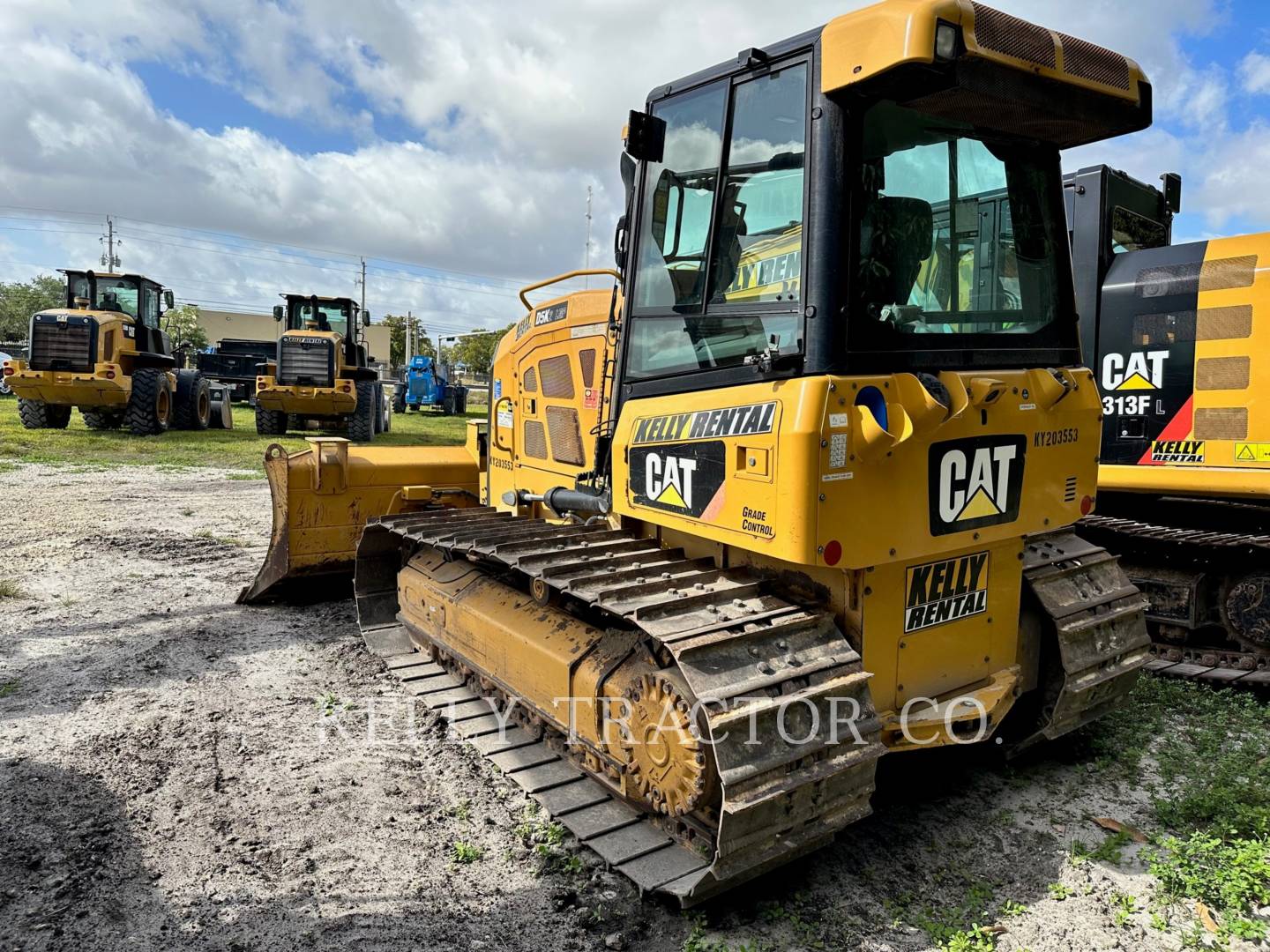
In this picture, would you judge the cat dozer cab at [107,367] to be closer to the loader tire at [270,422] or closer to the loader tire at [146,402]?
the loader tire at [146,402]

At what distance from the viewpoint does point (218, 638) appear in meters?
5.66

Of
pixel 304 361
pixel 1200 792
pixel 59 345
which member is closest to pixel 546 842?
pixel 1200 792

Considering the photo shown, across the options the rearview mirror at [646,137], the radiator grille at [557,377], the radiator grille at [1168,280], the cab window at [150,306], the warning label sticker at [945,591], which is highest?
the cab window at [150,306]

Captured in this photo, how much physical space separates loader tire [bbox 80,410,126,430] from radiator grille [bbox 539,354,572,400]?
16169mm

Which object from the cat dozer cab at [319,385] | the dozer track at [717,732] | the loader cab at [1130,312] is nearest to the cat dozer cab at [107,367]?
the cat dozer cab at [319,385]

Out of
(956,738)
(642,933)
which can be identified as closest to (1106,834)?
(956,738)

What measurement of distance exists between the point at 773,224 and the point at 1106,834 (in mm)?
2741

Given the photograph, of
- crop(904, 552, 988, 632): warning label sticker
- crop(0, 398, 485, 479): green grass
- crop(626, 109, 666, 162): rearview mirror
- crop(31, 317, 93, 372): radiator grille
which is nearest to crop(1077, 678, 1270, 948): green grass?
crop(904, 552, 988, 632): warning label sticker

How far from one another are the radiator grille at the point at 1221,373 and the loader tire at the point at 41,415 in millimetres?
19105

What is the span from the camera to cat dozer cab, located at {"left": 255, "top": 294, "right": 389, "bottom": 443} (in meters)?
18.5

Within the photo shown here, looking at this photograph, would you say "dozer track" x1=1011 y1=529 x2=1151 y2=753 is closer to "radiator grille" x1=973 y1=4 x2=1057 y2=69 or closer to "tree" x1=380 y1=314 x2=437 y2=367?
"radiator grille" x1=973 y1=4 x2=1057 y2=69

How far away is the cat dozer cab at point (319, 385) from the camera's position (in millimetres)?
18453

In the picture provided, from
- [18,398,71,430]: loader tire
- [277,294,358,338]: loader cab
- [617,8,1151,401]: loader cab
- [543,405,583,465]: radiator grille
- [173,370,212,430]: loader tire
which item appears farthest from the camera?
[277,294,358,338]: loader cab

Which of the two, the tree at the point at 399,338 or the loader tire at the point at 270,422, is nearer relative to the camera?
the loader tire at the point at 270,422
